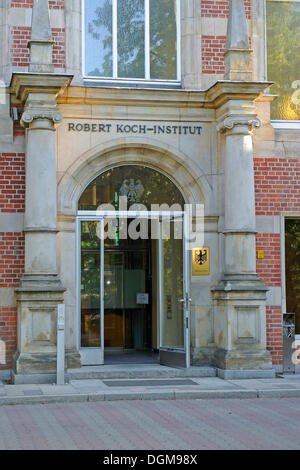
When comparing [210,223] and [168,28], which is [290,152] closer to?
[210,223]

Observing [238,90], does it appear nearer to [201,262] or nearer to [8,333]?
[201,262]

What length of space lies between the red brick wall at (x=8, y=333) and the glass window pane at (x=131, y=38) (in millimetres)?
4551

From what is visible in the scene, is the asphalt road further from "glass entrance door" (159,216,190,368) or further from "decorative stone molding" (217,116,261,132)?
"decorative stone molding" (217,116,261,132)

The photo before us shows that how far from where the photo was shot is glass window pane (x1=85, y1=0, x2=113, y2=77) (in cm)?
1325

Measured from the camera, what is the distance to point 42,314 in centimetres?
1182

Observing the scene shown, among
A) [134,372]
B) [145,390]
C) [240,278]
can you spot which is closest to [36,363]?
[134,372]

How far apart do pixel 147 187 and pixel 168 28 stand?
2.87 m

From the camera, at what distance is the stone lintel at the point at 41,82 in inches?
464

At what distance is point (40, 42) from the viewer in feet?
39.4

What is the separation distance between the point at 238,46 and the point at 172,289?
4323 mm

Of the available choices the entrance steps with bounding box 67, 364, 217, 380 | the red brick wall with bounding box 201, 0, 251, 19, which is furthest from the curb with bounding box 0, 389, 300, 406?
the red brick wall with bounding box 201, 0, 251, 19
